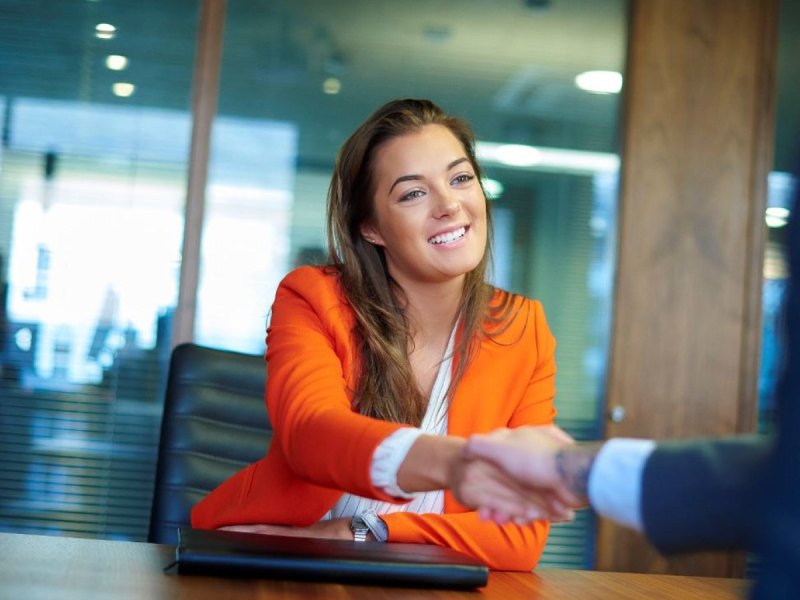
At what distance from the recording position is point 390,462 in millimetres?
1310

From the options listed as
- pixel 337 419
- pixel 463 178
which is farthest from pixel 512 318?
pixel 337 419

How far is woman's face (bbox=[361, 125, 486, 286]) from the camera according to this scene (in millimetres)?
2041

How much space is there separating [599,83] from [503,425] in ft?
7.08

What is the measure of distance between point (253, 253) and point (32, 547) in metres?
2.16

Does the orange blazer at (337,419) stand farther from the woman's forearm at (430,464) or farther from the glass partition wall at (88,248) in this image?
the glass partition wall at (88,248)

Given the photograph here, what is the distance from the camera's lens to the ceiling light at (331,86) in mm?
3572

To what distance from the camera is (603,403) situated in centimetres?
363

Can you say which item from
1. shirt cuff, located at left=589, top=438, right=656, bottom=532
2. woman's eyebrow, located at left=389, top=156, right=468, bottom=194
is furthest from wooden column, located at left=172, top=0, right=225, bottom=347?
shirt cuff, located at left=589, top=438, right=656, bottom=532

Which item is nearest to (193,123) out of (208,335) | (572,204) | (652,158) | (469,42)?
(208,335)

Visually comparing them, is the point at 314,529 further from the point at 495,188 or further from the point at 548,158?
the point at 548,158

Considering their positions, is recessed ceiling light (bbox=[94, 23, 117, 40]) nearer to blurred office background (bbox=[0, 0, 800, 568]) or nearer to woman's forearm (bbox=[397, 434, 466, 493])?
blurred office background (bbox=[0, 0, 800, 568])

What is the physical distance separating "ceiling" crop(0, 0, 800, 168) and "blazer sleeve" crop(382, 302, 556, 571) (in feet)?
5.60

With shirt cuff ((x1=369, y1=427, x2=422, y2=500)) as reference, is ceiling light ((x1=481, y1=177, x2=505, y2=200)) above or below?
above

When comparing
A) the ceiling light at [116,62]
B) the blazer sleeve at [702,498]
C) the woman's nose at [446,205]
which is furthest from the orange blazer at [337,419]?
the ceiling light at [116,62]
